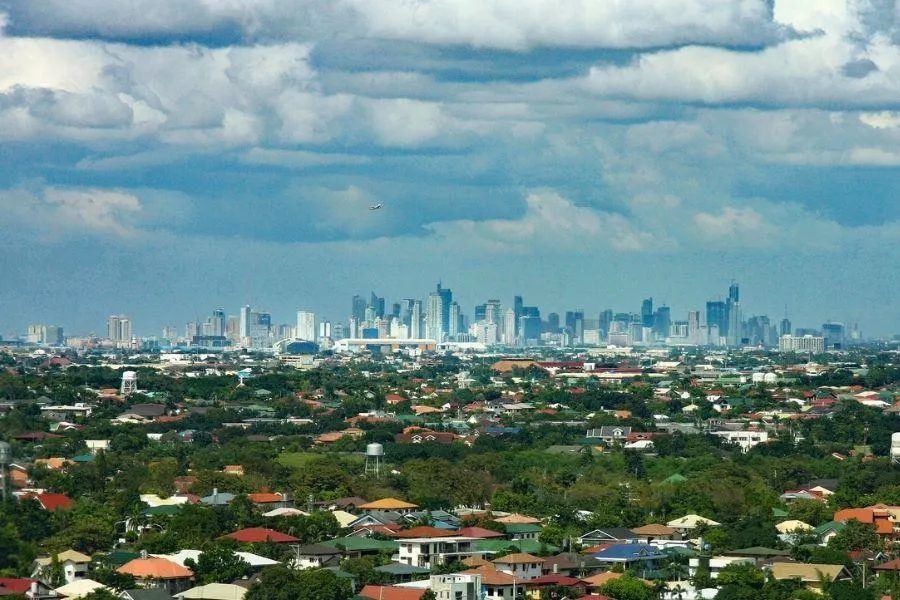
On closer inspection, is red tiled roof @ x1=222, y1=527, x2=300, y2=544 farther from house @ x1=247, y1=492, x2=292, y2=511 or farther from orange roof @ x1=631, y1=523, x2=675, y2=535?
orange roof @ x1=631, y1=523, x2=675, y2=535

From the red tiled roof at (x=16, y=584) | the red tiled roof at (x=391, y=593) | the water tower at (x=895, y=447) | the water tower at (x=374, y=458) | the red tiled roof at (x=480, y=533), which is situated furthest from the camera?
the water tower at (x=895, y=447)

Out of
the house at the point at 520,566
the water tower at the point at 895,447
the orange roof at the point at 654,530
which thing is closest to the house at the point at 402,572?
the house at the point at 520,566

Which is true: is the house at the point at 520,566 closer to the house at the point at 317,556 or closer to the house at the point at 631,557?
the house at the point at 631,557

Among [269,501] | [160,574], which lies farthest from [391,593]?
[269,501]

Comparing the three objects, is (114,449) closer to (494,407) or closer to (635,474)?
(635,474)

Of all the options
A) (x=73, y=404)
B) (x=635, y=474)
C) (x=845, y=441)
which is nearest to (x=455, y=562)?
(x=635, y=474)

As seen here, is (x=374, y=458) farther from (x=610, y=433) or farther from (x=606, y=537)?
(x=606, y=537)
